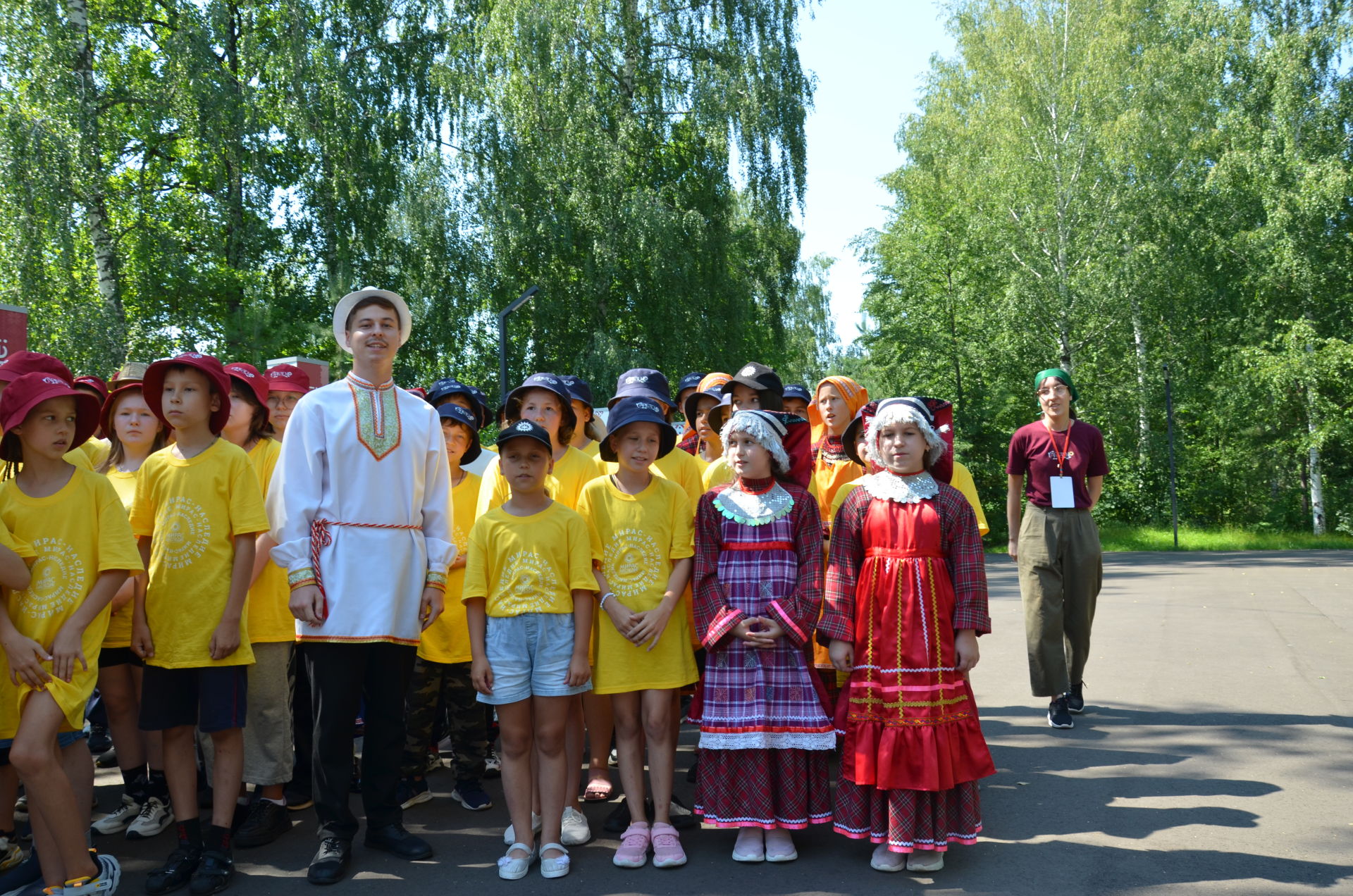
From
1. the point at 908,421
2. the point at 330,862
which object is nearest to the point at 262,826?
the point at 330,862

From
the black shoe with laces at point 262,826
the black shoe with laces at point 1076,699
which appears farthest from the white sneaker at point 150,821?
the black shoe with laces at point 1076,699

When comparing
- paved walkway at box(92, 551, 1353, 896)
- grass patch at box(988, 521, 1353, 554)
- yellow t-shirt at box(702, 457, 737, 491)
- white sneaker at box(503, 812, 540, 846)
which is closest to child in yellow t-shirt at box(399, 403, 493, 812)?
paved walkway at box(92, 551, 1353, 896)

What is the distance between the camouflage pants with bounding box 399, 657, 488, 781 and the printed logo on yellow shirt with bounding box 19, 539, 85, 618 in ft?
5.62

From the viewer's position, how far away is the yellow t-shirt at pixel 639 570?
14.4 feet

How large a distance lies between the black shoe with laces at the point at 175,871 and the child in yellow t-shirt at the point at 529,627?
1.21 metres

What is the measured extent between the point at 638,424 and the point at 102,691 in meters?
2.75

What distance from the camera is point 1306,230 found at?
25703mm

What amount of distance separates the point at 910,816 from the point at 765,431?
66.7 inches

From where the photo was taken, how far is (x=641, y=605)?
174 inches

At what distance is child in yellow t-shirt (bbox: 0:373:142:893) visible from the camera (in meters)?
3.66

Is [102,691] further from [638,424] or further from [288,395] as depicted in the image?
[638,424]

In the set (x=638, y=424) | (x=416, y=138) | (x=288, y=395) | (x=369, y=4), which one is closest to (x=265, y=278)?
(x=416, y=138)

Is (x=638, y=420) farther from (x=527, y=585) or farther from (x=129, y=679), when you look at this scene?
(x=129, y=679)

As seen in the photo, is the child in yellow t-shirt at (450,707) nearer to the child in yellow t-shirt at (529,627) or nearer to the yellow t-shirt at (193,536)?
the child in yellow t-shirt at (529,627)
